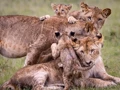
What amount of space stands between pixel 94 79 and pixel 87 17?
1.20m

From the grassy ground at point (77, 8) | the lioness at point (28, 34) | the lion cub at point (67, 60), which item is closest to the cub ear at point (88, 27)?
the lioness at point (28, 34)

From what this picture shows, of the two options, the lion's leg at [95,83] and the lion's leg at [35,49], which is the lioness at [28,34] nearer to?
the lion's leg at [35,49]

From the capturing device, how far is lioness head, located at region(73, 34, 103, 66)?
6.07m

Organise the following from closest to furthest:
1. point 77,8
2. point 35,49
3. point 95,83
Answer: point 95,83 → point 35,49 → point 77,8

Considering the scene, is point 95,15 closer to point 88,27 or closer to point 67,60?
point 88,27

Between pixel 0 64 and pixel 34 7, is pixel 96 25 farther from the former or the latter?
pixel 34 7

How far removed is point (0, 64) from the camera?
8336 millimetres

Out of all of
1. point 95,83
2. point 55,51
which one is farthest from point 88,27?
point 95,83

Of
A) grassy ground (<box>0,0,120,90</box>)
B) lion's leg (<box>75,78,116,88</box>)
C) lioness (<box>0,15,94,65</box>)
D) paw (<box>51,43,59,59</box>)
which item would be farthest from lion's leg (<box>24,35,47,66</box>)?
lion's leg (<box>75,78,116,88</box>)

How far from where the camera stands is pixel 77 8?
14.0 metres

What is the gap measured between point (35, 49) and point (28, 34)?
18.9 inches

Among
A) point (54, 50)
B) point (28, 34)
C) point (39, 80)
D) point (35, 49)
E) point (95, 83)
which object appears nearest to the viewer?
point (39, 80)

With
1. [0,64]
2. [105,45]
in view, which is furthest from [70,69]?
[105,45]

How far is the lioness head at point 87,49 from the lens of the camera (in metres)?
6.07
